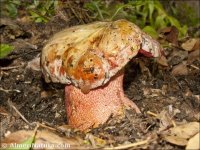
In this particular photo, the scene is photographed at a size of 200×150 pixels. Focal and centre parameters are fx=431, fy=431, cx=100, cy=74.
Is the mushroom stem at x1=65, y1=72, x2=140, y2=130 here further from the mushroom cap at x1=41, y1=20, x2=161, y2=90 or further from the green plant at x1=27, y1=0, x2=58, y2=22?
the green plant at x1=27, y1=0, x2=58, y2=22

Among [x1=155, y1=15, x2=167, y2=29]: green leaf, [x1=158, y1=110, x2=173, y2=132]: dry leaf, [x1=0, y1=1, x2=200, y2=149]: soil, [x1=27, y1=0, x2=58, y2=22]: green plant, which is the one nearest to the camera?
[x1=158, y1=110, x2=173, y2=132]: dry leaf

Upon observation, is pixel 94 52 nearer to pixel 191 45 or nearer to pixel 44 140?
pixel 44 140

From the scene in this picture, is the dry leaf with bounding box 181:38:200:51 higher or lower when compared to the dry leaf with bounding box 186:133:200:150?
lower

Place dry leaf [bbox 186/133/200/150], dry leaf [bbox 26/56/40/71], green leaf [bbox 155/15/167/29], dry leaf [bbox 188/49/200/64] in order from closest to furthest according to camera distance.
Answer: dry leaf [bbox 186/133/200/150] → dry leaf [bbox 26/56/40/71] → dry leaf [bbox 188/49/200/64] → green leaf [bbox 155/15/167/29]

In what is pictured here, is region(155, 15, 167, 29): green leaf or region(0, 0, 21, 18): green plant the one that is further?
region(155, 15, 167, 29): green leaf

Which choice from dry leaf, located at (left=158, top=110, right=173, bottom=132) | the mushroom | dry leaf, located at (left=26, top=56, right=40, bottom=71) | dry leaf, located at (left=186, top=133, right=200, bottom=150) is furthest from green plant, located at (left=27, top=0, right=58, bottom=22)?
dry leaf, located at (left=186, top=133, right=200, bottom=150)

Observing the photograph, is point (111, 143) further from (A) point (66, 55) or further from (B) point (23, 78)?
(B) point (23, 78)

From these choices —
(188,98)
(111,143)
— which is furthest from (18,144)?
(188,98)

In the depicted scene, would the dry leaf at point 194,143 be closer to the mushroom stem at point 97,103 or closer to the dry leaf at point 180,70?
the mushroom stem at point 97,103
